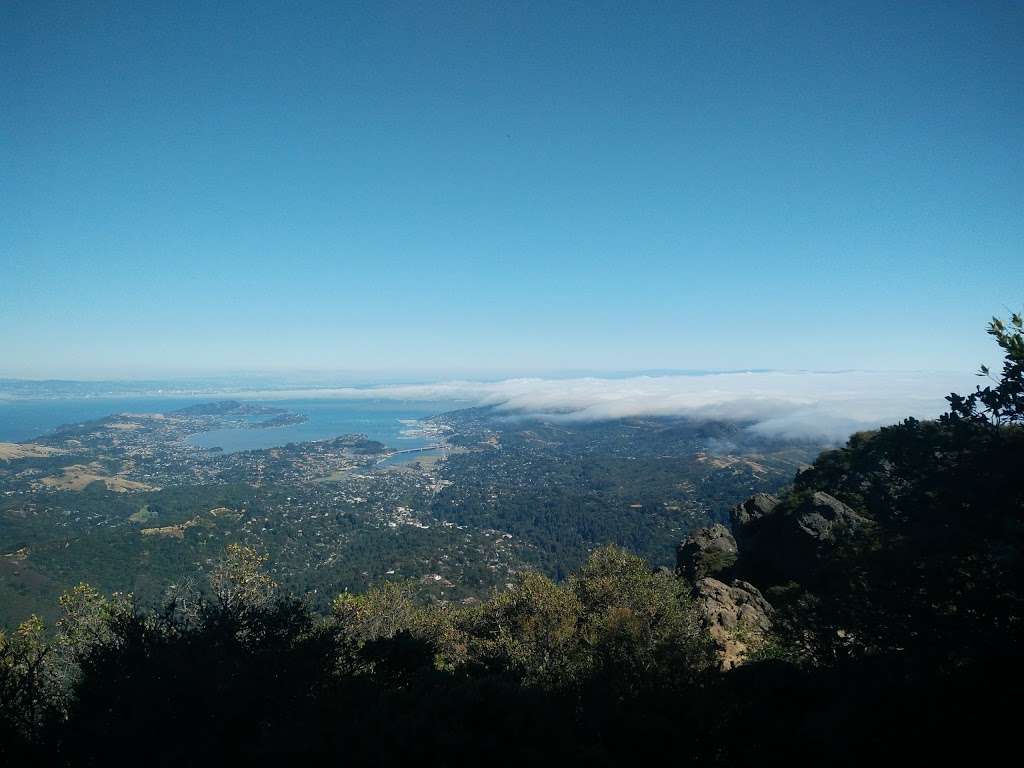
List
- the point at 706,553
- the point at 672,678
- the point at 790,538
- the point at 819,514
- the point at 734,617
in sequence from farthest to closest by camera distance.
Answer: the point at 706,553 < the point at 790,538 < the point at 819,514 < the point at 734,617 < the point at 672,678

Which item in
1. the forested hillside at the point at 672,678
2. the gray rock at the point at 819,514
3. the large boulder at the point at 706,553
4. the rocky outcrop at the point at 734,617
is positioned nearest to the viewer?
the forested hillside at the point at 672,678

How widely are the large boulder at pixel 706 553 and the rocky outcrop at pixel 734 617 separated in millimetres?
6606

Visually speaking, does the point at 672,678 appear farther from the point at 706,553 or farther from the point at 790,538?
Result: the point at 706,553

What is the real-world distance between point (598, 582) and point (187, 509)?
441ft

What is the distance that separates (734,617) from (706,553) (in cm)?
1345

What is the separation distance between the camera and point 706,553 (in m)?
36.9

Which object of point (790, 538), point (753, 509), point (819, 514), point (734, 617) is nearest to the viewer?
point (734, 617)

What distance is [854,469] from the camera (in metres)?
18.3

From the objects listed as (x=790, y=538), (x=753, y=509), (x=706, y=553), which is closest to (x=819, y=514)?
(x=790, y=538)

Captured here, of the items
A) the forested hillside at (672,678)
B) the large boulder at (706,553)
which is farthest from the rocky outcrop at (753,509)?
the forested hillside at (672,678)

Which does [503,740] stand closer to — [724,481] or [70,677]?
[70,677]

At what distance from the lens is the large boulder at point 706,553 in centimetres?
3475

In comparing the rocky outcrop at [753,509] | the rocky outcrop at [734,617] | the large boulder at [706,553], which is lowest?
the large boulder at [706,553]

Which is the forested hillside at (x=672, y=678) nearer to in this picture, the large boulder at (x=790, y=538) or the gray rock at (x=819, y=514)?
the large boulder at (x=790, y=538)
